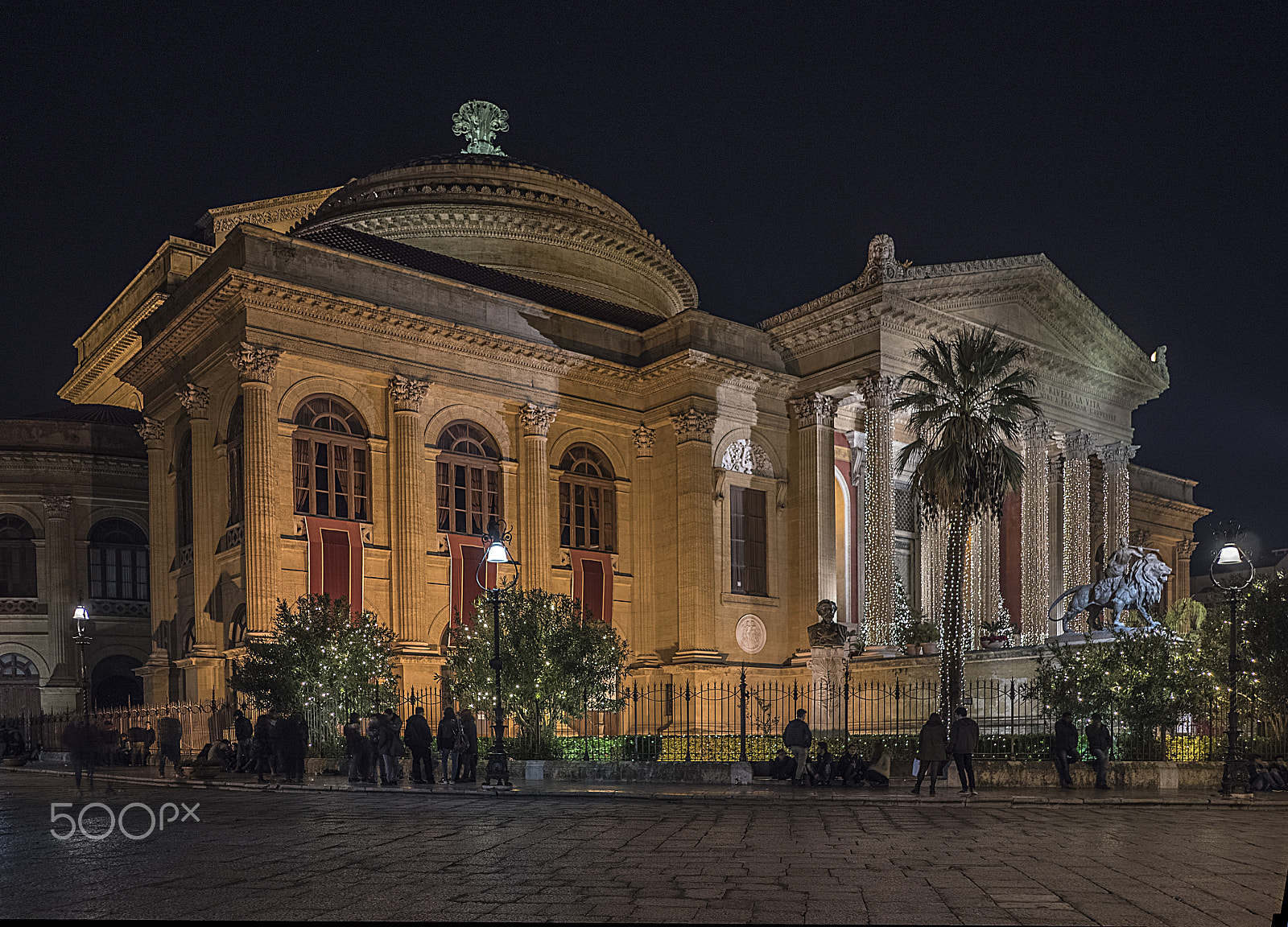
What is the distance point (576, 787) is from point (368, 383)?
1563 cm

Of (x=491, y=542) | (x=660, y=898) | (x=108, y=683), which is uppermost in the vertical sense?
(x=491, y=542)

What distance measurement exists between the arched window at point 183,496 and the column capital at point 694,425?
49.9 feet

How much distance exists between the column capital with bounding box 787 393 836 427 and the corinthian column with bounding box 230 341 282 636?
17695mm

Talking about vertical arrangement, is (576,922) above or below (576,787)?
above

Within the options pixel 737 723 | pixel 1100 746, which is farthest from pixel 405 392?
pixel 1100 746

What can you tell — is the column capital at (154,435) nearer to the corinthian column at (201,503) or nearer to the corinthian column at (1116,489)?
the corinthian column at (201,503)

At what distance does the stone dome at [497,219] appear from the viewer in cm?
4644

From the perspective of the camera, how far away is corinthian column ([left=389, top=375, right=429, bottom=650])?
3169 cm

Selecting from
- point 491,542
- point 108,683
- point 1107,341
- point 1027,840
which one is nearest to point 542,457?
point 491,542

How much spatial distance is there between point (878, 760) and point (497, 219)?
104 ft

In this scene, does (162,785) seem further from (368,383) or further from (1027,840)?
(1027,840)

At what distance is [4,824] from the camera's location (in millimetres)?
13977

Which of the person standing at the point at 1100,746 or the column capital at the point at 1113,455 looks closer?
the person standing at the point at 1100,746

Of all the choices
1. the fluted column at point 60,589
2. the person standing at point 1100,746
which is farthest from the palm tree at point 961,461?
the fluted column at point 60,589
